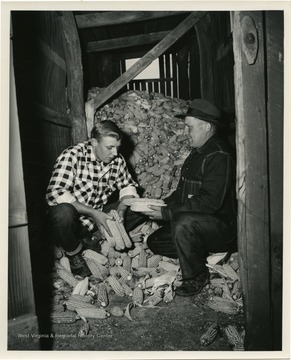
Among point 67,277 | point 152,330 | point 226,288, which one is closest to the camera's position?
point 152,330

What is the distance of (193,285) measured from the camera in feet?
8.01

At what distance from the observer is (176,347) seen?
190 centimetres

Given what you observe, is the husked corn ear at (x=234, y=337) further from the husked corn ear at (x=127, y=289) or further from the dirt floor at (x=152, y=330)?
the husked corn ear at (x=127, y=289)

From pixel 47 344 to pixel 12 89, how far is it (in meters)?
1.55

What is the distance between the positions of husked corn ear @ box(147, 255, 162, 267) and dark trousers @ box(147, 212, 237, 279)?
520 millimetres

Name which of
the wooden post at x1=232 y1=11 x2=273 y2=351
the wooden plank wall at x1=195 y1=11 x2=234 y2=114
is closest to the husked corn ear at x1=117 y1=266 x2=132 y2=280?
the wooden post at x1=232 y1=11 x2=273 y2=351

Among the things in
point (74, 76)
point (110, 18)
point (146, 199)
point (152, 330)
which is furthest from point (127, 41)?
point (152, 330)

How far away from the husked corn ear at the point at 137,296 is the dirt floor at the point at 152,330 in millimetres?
62

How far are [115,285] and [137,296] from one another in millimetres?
235

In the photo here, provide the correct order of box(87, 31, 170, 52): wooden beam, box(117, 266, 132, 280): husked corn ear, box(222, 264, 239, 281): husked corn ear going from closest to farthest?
box(222, 264, 239, 281): husked corn ear < box(117, 266, 132, 280): husked corn ear < box(87, 31, 170, 52): wooden beam

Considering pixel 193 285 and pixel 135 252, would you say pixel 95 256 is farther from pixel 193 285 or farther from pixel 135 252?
pixel 193 285

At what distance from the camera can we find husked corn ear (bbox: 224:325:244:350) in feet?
6.23

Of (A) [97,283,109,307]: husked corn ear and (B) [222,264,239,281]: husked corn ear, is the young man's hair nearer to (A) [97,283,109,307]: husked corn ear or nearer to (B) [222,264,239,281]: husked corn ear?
(A) [97,283,109,307]: husked corn ear

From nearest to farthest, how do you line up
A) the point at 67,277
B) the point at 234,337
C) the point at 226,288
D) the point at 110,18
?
the point at 234,337
the point at 226,288
the point at 67,277
the point at 110,18
